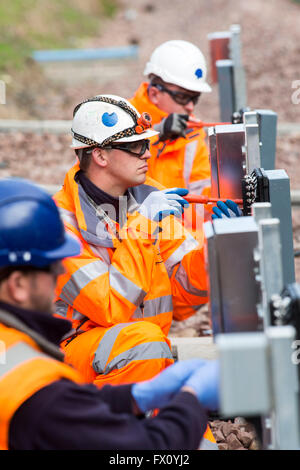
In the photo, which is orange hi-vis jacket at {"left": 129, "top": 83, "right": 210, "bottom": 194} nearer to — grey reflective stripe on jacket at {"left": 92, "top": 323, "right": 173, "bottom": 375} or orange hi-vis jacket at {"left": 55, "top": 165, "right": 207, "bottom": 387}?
orange hi-vis jacket at {"left": 55, "top": 165, "right": 207, "bottom": 387}

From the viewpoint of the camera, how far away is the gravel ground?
10688 mm

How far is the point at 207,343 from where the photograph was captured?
206 inches

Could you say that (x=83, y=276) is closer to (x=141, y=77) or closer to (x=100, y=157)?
(x=100, y=157)

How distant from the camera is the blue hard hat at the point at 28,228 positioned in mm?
2629

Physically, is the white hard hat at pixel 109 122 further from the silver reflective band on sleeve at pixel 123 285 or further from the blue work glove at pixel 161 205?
the silver reflective band on sleeve at pixel 123 285

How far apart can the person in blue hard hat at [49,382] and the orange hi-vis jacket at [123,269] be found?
1.12 meters

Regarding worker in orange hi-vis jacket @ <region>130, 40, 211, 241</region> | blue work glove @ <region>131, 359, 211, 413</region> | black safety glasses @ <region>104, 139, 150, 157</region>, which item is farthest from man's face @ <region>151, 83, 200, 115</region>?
blue work glove @ <region>131, 359, 211, 413</region>

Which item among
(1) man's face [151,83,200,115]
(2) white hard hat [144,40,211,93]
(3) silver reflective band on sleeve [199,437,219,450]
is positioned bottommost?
(3) silver reflective band on sleeve [199,437,219,450]

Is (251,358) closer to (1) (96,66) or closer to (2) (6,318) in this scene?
(2) (6,318)

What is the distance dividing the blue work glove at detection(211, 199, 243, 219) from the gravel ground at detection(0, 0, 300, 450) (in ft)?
4.37

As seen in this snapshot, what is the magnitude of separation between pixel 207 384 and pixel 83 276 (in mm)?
1552

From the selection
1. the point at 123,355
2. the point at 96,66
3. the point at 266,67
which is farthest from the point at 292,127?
the point at 123,355

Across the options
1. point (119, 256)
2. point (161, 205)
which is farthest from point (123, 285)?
point (161, 205)
